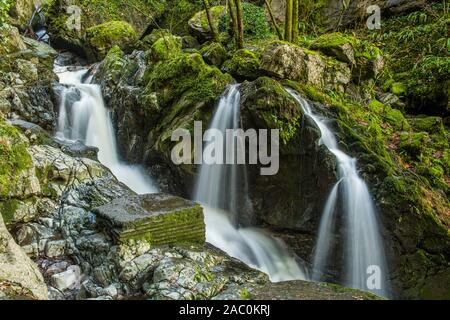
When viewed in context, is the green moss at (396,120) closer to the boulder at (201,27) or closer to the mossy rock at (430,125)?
the mossy rock at (430,125)

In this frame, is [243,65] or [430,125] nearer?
[243,65]

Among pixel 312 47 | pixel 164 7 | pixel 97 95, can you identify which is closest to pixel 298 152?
pixel 312 47

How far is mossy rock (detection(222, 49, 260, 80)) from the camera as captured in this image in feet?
27.3

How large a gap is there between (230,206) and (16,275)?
165 inches

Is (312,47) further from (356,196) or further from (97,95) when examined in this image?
(97,95)

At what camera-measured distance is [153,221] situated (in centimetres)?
511

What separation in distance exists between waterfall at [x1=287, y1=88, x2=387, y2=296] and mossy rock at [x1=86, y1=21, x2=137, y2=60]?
9.92 metres

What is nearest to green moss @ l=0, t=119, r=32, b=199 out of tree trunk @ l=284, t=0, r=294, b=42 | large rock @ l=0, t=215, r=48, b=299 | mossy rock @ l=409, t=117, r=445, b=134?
large rock @ l=0, t=215, r=48, b=299

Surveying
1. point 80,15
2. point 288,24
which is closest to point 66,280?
point 288,24

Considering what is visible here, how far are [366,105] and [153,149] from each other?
5023 millimetres

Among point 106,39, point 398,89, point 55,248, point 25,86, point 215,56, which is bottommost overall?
point 55,248

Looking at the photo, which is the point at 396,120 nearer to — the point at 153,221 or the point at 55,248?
the point at 153,221

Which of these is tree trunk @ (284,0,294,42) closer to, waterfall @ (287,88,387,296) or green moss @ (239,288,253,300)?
waterfall @ (287,88,387,296)
